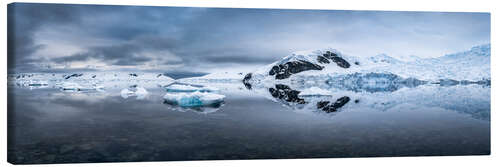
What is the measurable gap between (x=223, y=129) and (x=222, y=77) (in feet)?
3.28

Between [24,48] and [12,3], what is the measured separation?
64 cm

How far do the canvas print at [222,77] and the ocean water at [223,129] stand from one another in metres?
0.02

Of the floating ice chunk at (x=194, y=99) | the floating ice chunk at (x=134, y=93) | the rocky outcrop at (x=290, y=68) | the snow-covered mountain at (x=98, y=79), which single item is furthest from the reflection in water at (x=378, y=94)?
the floating ice chunk at (x=134, y=93)

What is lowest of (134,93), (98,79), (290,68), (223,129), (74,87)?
(223,129)

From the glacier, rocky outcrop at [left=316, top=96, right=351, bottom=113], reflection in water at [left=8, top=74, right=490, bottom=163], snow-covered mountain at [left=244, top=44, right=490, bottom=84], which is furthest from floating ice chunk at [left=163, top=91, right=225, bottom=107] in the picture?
rocky outcrop at [left=316, top=96, right=351, bottom=113]

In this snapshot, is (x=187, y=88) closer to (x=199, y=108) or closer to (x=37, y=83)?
(x=199, y=108)

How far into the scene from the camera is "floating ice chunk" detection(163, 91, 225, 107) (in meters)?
6.22

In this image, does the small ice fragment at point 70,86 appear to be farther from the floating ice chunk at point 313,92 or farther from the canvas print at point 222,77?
the floating ice chunk at point 313,92

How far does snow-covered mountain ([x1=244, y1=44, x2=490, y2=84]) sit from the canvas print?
3 centimetres

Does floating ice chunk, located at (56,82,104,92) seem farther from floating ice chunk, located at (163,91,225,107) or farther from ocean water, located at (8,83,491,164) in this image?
floating ice chunk, located at (163,91,225,107)

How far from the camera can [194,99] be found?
22.9ft

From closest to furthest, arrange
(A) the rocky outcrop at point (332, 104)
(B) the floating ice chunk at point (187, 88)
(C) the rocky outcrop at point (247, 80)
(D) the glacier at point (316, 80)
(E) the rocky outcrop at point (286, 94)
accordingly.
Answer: (D) the glacier at point (316, 80)
(B) the floating ice chunk at point (187, 88)
(C) the rocky outcrop at point (247, 80)
(E) the rocky outcrop at point (286, 94)
(A) the rocky outcrop at point (332, 104)

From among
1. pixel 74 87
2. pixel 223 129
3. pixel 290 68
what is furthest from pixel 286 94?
pixel 74 87

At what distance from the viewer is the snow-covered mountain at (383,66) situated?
20.1ft
